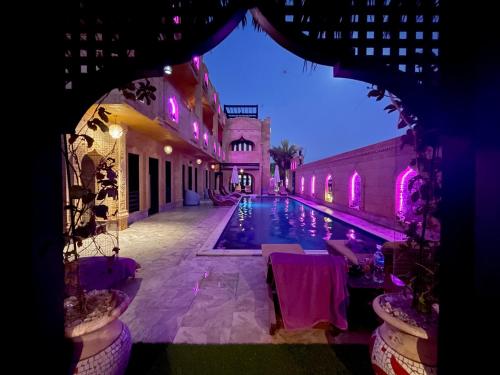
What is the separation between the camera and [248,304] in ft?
11.6

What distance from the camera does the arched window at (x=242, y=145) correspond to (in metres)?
30.8

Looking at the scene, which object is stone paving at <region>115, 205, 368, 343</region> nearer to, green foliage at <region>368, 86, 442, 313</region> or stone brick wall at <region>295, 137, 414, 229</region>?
green foliage at <region>368, 86, 442, 313</region>

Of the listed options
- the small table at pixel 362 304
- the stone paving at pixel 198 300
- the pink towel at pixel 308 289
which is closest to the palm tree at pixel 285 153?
the stone paving at pixel 198 300

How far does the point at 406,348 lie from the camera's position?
1.83 meters

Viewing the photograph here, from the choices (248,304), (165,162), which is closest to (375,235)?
(248,304)

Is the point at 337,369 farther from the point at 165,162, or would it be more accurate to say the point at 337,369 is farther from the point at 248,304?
the point at 165,162

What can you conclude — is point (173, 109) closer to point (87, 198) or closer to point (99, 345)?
point (87, 198)

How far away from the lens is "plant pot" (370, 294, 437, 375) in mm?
1774

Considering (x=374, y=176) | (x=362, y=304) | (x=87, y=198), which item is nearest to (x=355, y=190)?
(x=374, y=176)

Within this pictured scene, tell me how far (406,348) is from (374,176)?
970 cm

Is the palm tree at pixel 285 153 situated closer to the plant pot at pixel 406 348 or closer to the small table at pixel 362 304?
the small table at pixel 362 304

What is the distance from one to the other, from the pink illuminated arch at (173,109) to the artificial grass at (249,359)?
8.00 metres

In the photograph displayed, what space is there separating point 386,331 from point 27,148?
9.65ft

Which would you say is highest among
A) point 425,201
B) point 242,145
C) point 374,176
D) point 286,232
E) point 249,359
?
point 242,145
